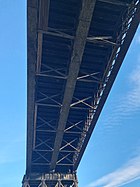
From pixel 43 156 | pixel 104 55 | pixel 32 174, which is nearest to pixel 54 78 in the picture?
pixel 104 55

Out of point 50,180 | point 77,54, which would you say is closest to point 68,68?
point 77,54

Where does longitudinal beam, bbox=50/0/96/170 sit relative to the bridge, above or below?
below

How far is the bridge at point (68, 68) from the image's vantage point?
12.2 meters

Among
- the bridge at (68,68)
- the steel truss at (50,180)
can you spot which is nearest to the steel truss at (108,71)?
the bridge at (68,68)

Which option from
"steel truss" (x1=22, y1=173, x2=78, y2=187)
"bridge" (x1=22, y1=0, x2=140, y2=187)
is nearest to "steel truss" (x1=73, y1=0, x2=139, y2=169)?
"bridge" (x1=22, y1=0, x2=140, y2=187)

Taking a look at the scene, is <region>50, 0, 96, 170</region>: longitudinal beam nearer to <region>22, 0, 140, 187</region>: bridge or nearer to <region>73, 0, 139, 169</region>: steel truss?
<region>22, 0, 140, 187</region>: bridge

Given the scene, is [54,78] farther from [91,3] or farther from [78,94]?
[91,3]

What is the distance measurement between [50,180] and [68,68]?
13224mm

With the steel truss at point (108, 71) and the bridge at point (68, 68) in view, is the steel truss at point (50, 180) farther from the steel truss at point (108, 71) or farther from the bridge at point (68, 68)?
the steel truss at point (108, 71)

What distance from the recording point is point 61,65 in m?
15.8

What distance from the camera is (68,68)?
14883 millimetres

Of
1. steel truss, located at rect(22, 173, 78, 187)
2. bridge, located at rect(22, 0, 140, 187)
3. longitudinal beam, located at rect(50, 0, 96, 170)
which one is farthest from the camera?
steel truss, located at rect(22, 173, 78, 187)

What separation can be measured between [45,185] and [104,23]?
54.1 feet

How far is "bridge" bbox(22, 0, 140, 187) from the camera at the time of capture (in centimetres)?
1224
